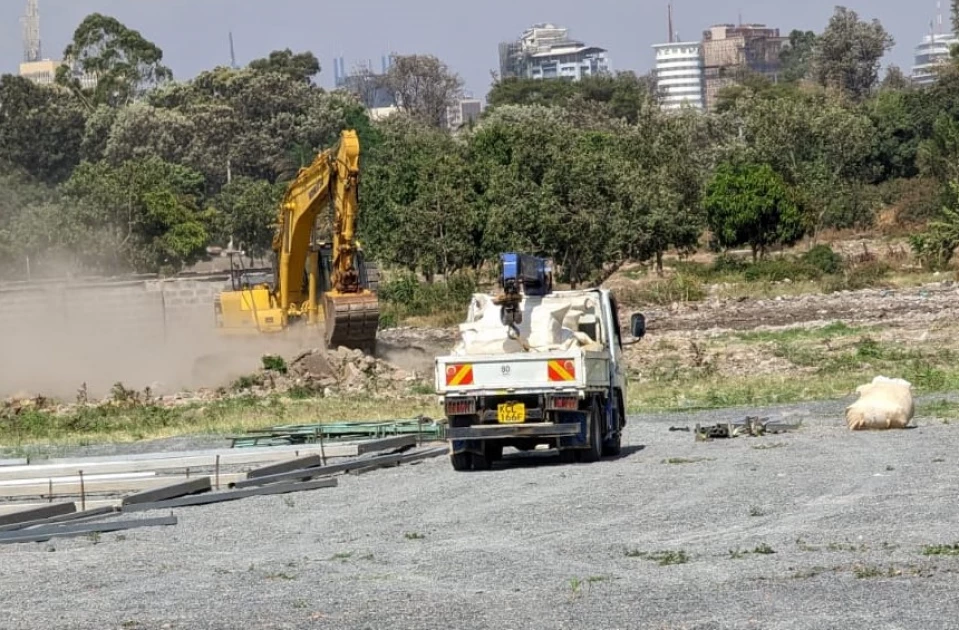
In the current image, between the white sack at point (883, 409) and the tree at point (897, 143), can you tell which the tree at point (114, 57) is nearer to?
the tree at point (897, 143)

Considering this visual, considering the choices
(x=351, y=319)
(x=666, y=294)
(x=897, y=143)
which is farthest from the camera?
(x=897, y=143)

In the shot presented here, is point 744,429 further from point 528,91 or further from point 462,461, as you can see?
point 528,91

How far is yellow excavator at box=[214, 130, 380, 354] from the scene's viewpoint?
38344 millimetres

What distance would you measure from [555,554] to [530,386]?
6.32m

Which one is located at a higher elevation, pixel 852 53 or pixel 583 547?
pixel 852 53

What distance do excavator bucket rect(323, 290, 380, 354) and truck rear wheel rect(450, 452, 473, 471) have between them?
1738 centimetres

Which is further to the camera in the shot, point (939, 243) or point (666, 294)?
point (939, 243)

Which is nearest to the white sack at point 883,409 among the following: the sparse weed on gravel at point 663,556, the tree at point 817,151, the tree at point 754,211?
the sparse weed on gravel at point 663,556

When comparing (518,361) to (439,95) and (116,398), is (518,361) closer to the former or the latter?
(116,398)

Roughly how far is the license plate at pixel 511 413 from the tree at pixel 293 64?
439 ft

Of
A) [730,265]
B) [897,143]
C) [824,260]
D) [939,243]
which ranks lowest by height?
[730,265]

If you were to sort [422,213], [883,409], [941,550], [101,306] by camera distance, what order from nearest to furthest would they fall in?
[941,550] → [883,409] → [101,306] → [422,213]

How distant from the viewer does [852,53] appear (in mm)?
163500

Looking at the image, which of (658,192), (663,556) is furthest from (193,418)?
(658,192)
